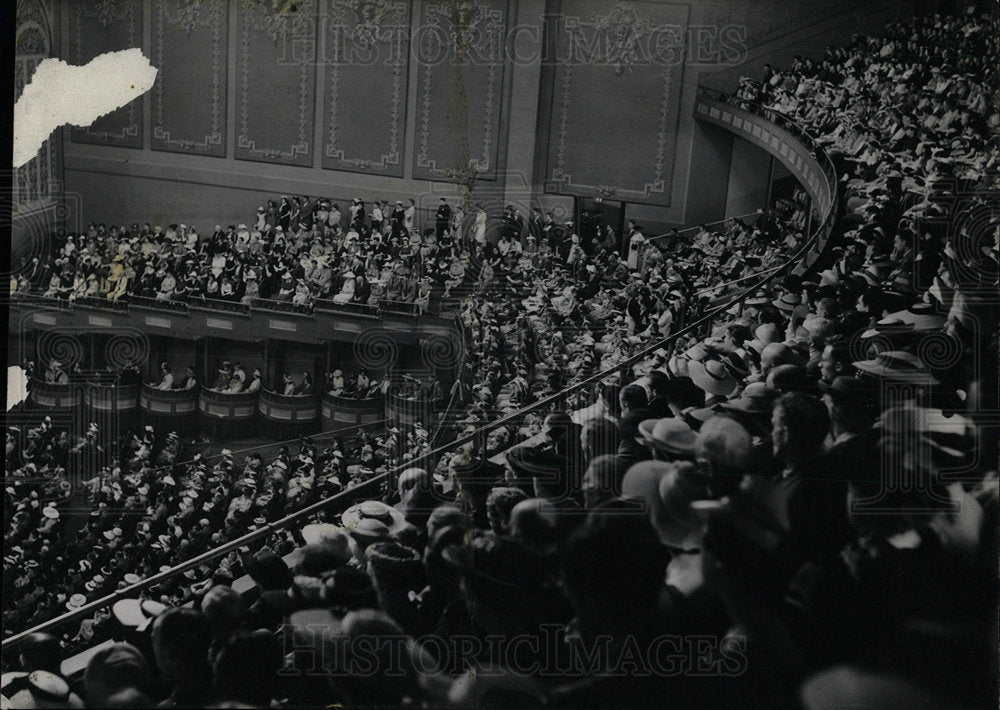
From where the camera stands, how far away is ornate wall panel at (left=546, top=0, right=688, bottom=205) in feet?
18.5

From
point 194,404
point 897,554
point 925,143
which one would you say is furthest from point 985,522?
point 194,404

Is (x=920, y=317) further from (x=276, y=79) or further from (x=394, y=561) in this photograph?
(x=276, y=79)

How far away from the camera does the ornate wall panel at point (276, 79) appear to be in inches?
227

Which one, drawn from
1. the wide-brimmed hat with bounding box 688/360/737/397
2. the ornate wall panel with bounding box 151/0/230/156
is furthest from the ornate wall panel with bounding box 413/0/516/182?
the wide-brimmed hat with bounding box 688/360/737/397

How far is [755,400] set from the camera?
5.50m

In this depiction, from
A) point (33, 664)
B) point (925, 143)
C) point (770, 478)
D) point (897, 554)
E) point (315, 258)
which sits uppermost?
point (925, 143)

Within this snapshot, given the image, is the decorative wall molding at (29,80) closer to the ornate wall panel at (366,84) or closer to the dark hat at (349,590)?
the ornate wall panel at (366,84)

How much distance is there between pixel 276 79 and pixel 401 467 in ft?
7.59

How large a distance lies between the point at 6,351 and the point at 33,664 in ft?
5.80

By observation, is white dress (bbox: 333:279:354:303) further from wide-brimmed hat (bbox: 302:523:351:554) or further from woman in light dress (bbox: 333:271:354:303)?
wide-brimmed hat (bbox: 302:523:351:554)

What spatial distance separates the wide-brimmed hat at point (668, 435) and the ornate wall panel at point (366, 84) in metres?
2.03

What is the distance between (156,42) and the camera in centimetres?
575

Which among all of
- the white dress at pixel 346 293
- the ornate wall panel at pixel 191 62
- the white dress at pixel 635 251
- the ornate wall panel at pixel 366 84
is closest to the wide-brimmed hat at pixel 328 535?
the white dress at pixel 346 293

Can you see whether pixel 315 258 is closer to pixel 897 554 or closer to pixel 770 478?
pixel 770 478
